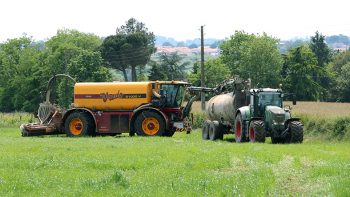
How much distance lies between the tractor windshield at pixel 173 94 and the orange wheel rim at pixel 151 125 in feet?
5.23

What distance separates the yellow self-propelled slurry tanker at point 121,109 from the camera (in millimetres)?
38594

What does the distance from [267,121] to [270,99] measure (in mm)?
1644

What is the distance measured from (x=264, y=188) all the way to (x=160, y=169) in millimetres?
4502

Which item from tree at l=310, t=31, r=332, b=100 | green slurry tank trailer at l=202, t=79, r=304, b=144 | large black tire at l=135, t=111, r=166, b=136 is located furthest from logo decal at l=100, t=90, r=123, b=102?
tree at l=310, t=31, r=332, b=100

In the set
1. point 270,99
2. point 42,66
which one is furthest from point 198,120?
point 42,66

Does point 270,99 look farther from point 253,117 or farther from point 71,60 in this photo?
point 71,60

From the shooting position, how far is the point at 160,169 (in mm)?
17781

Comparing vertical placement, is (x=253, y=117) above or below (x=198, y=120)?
above

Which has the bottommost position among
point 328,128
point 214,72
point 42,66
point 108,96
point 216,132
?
point 216,132

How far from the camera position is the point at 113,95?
130 ft

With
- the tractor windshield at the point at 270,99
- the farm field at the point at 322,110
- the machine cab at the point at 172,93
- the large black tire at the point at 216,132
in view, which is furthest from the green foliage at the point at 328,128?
the machine cab at the point at 172,93

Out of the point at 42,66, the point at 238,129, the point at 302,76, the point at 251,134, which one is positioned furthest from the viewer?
the point at 42,66

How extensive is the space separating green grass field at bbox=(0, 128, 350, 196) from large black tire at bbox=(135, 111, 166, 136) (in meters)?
14.0

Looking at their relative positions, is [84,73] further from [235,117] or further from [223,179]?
[223,179]
